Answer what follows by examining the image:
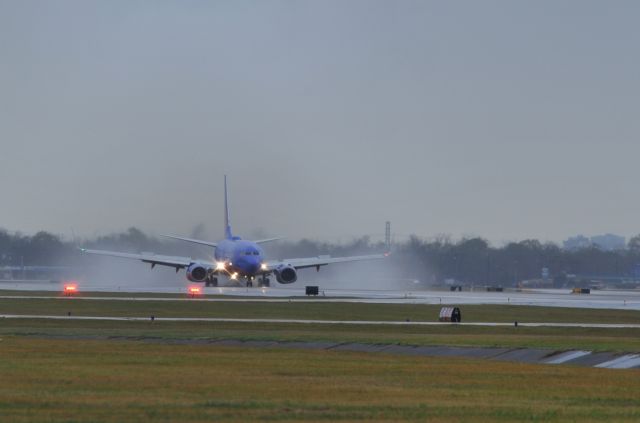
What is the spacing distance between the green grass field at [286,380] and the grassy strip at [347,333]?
9 cm

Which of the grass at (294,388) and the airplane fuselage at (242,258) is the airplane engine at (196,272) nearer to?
the airplane fuselage at (242,258)

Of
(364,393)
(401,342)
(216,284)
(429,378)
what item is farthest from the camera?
(216,284)

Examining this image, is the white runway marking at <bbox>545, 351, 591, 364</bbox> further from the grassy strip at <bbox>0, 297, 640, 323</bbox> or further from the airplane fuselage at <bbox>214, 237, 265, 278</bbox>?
the airplane fuselage at <bbox>214, 237, 265, 278</bbox>

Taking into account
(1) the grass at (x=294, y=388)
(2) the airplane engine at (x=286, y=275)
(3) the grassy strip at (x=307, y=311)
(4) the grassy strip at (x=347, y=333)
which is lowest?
(1) the grass at (x=294, y=388)

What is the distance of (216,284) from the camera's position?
148 m

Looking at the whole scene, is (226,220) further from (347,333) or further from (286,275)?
(347,333)

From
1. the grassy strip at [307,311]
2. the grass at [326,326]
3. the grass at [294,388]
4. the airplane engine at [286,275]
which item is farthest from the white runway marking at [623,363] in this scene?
the airplane engine at [286,275]

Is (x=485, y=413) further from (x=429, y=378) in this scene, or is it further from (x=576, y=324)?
(x=576, y=324)

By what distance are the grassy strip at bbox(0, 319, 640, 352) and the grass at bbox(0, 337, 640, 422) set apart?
7765 millimetres

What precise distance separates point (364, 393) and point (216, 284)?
11576cm

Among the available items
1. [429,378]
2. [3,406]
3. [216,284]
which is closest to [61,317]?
[429,378]

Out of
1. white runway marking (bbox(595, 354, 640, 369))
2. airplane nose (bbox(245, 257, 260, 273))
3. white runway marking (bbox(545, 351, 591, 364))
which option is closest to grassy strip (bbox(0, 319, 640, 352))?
white runway marking (bbox(545, 351, 591, 364))

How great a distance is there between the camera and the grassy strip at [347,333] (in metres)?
53.4

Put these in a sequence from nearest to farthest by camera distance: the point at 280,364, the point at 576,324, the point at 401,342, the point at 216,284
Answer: the point at 280,364 → the point at 401,342 → the point at 576,324 → the point at 216,284
